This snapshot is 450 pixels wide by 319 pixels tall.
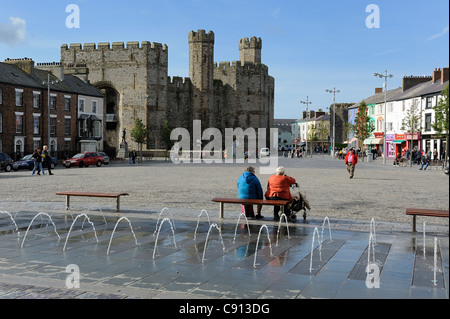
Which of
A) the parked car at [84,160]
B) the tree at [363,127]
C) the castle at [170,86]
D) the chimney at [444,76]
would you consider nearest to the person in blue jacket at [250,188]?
the parked car at [84,160]

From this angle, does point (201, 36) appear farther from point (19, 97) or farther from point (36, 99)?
point (19, 97)

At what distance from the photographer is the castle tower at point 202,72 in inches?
2840

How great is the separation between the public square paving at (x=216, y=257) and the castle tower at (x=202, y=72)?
A: 61.1 meters

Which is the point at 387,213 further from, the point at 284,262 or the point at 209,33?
the point at 209,33

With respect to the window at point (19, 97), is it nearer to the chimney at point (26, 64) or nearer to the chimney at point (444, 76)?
the chimney at point (26, 64)

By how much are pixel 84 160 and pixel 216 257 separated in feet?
111

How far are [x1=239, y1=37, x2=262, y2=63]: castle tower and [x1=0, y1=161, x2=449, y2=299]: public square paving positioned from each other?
71.8 meters

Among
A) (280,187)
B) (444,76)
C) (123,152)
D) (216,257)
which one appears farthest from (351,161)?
(123,152)

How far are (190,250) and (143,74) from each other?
2361 inches

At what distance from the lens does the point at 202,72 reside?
7212cm

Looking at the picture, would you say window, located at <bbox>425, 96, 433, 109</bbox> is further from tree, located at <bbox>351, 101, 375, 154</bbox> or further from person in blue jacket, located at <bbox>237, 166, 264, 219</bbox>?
person in blue jacket, located at <bbox>237, 166, 264, 219</bbox>

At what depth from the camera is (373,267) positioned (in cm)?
676

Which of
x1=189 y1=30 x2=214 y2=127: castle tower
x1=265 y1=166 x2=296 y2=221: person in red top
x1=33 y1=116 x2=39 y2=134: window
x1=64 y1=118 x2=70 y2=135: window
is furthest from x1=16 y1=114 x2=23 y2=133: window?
x1=265 y1=166 x2=296 y2=221: person in red top

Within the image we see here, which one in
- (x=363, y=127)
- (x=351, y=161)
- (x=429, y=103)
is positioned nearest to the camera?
(x=351, y=161)
